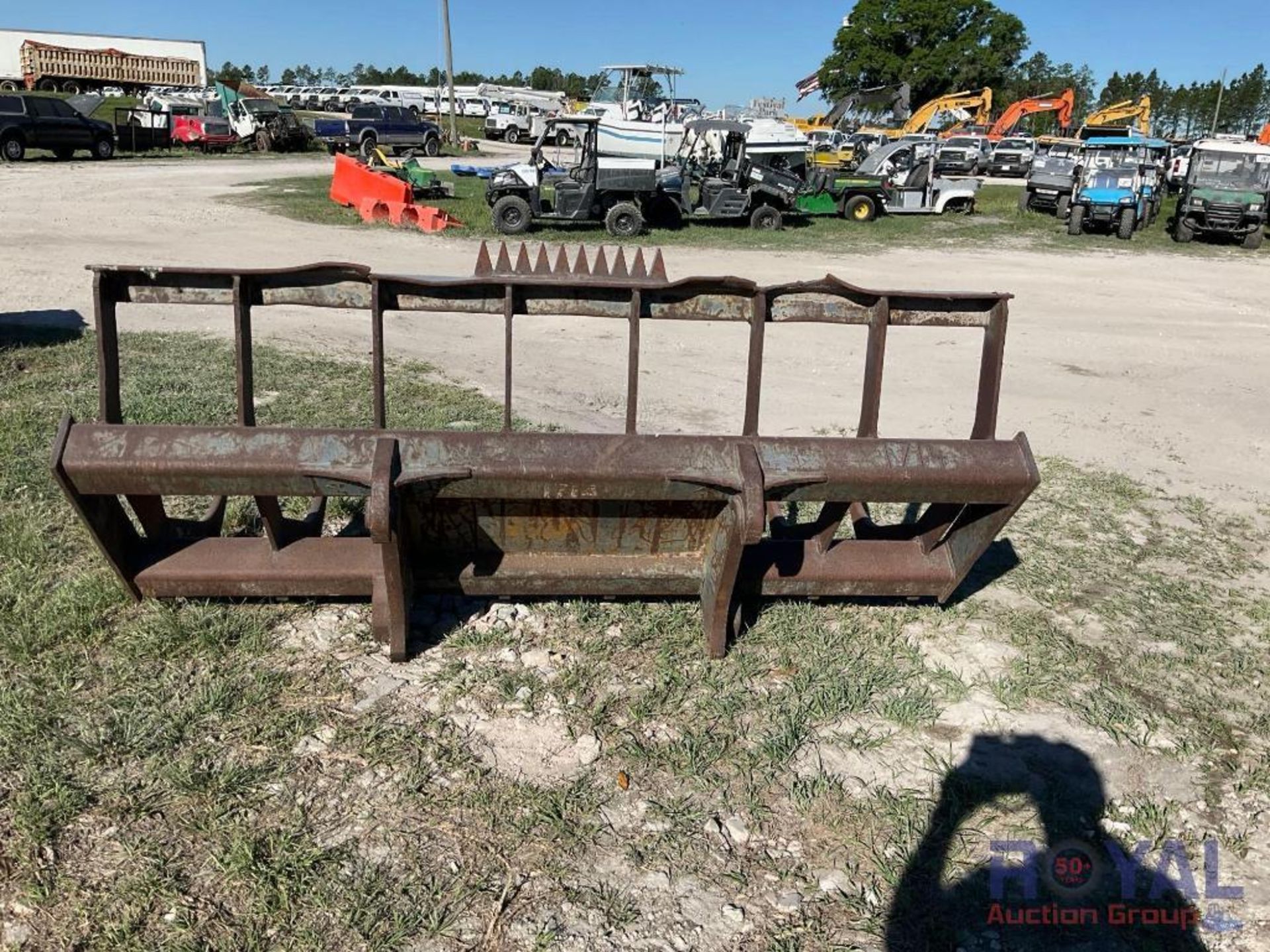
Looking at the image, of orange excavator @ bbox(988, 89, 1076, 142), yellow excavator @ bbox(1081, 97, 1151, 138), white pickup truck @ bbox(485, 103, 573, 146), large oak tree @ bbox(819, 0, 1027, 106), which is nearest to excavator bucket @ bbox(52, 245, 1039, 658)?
yellow excavator @ bbox(1081, 97, 1151, 138)

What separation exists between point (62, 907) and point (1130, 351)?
9987mm

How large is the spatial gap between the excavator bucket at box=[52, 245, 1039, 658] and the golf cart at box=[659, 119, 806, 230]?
14.2m

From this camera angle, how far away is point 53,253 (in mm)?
12633

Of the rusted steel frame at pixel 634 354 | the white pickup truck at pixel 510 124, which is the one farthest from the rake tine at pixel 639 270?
the white pickup truck at pixel 510 124

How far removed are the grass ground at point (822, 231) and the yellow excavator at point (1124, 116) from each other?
1510 cm

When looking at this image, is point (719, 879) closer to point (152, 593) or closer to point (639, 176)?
point (152, 593)

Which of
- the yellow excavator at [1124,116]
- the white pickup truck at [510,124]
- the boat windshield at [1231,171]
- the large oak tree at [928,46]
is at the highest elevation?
the large oak tree at [928,46]

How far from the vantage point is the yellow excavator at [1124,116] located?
35219 mm

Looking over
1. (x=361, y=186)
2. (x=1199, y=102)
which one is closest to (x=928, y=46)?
(x=1199, y=102)

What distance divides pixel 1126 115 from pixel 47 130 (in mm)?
34168

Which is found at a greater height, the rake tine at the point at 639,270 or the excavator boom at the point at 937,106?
the excavator boom at the point at 937,106

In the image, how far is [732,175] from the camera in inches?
738

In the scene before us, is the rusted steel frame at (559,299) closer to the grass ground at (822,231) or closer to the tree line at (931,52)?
the grass ground at (822,231)

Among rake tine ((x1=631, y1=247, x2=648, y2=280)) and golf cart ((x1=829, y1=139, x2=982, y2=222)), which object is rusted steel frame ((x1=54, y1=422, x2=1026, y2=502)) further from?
golf cart ((x1=829, y1=139, x2=982, y2=222))
